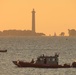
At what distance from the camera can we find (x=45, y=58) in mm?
99875

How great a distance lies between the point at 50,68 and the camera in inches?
3898

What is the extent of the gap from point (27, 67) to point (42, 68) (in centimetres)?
282

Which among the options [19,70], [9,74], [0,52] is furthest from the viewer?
[0,52]

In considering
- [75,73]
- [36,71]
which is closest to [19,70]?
[36,71]

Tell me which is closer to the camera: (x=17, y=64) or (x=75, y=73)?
(x=75, y=73)

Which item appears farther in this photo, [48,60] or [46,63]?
[46,63]

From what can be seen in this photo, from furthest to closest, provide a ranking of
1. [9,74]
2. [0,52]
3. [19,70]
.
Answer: [0,52], [19,70], [9,74]

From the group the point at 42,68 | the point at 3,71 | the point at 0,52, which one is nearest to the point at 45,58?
the point at 42,68

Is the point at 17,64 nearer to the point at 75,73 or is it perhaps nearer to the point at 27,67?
the point at 27,67

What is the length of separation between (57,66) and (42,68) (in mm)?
2599

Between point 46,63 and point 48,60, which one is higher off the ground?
point 48,60

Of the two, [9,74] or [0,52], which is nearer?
[9,74]

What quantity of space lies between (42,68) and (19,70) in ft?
14.6

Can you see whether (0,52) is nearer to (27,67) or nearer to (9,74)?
(27,67)
